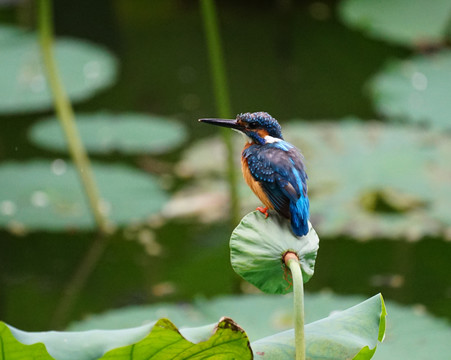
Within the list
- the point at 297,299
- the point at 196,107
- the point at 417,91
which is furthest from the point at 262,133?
the point at 196,107

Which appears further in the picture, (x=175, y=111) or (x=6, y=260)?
(x=175, y=111)

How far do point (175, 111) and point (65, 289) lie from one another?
2090 millimetres

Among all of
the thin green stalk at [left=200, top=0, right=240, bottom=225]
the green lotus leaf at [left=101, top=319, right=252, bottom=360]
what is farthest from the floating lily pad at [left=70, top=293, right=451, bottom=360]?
the green lotus leaf at [left=101, top=319, right=252, bottom=360]

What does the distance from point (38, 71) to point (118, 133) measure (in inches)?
42.4

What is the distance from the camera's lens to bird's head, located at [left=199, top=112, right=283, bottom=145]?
4.79ft

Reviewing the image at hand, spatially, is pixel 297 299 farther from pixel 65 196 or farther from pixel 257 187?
pixel 65 196

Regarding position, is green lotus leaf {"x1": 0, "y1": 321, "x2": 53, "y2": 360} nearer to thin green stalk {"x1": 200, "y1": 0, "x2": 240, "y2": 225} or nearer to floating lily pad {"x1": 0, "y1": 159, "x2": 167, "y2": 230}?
thin green stalk {"x1": 200, "y1": 0, "x2": 240, "y2": 225}

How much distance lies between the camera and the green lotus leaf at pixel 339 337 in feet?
4.71

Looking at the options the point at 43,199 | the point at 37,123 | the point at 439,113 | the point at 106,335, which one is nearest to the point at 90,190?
the point at 43,199

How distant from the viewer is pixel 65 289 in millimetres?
3836

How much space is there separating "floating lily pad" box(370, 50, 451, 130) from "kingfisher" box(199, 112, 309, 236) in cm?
342

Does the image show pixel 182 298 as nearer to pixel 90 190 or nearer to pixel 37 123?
pixel 90 190

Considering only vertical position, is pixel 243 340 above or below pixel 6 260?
above

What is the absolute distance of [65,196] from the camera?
4.41 metres
